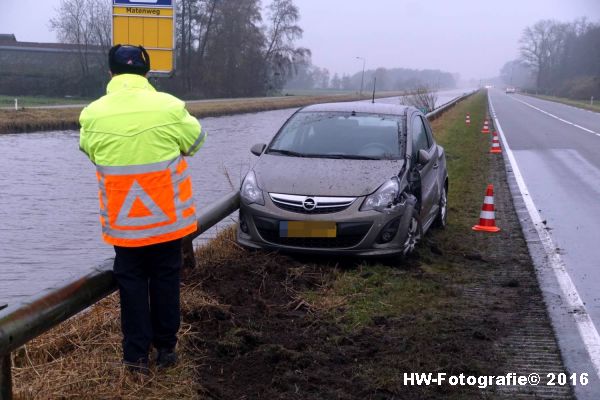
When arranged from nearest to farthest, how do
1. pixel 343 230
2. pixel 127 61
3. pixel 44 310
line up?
pixel 44 310
pixel 127 61
pixel 343 230

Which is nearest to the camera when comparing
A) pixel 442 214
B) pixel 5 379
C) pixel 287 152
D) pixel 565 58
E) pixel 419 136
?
pixel 5 379

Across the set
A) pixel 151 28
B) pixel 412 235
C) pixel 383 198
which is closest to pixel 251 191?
pixel 383 198

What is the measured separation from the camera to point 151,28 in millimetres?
6609

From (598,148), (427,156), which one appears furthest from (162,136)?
(598,148)

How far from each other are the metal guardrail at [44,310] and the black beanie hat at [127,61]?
1.24 meters

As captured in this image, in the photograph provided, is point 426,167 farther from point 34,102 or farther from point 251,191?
point 34,102

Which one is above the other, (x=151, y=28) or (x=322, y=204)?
(x=151, y=28)

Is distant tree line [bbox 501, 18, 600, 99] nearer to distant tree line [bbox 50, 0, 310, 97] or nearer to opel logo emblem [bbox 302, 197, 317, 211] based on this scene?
distant tree line [bbox 50, 0, 310, 97]

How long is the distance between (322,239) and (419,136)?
237cm

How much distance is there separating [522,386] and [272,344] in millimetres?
1631

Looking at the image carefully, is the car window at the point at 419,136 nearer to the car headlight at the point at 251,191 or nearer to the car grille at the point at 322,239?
the car grille at the point at 322,239

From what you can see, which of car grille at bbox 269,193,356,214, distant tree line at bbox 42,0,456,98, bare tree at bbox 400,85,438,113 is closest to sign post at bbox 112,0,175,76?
car grille at bbox 269,193,356,214

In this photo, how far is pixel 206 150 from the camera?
2419 centimetres

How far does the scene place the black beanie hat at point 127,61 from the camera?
4.31 m
